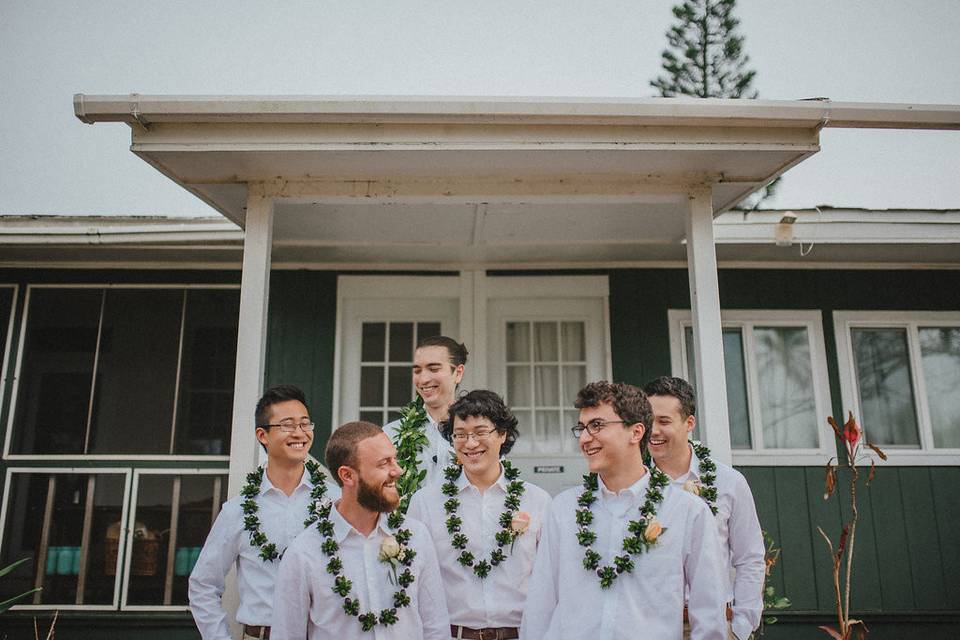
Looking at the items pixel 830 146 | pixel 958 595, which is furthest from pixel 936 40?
pixel 958 595

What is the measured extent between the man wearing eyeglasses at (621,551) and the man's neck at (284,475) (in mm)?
1197

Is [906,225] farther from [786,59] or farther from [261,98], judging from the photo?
[786,59]

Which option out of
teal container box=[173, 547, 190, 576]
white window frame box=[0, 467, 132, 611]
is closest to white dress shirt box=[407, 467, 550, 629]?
white window frame box=[0, 467, 132, 611]

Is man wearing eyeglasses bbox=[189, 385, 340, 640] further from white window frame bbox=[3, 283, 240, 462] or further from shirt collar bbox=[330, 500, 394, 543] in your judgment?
white window frame bbox=[3, 283, 240, 462]

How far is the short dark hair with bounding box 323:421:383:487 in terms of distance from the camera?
265 cm

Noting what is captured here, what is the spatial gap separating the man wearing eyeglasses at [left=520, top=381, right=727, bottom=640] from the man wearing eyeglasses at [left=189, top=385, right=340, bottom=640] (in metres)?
1.14

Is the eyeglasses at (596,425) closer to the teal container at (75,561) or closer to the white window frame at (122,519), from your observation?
the white window frame at (122,519)

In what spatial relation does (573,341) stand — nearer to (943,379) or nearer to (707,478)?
(707,478)

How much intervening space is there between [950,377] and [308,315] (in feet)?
17.6

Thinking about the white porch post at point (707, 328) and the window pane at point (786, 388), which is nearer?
the white porch post at point (707, 328)

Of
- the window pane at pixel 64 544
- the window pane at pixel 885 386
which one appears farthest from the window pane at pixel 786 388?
the window pane at pixel 64 544

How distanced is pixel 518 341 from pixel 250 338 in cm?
266

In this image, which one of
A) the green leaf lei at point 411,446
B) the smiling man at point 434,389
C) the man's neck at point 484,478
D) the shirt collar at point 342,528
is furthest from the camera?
the smiling man at point 434,389

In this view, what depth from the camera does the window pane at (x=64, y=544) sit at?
217 inches
